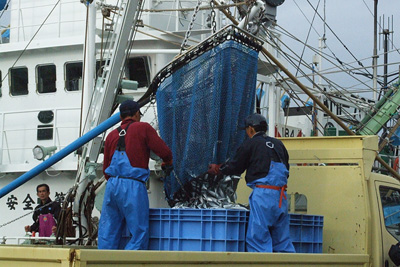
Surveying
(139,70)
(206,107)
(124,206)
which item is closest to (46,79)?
(139,70)

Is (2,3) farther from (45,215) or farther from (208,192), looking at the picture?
(208,192)

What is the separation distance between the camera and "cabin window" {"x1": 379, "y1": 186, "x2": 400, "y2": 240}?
6.89 metres

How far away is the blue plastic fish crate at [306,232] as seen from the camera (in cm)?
619

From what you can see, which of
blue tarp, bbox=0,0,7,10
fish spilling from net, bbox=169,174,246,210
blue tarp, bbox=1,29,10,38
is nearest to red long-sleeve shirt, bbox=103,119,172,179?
fish spilling from net, bbox=169,174,246,210

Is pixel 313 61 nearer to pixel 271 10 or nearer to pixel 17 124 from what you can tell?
pixel 17 124

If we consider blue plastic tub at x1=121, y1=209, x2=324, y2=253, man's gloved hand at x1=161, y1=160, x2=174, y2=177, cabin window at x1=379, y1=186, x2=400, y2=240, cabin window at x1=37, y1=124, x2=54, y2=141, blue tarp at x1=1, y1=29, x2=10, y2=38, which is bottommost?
blue plastic tub at x1=121, y1=209, x2=324, y2=253

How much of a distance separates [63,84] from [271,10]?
18.1ft

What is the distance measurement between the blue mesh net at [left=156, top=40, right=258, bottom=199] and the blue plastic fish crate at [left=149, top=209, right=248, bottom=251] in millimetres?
835

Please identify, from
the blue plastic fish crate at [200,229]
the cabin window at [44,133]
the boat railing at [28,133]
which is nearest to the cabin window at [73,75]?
the boat railing at [28,133]

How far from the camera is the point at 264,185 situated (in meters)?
5.85

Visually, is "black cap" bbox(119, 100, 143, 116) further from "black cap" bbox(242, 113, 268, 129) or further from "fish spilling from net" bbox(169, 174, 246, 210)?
"black cap" bbox(242, 113, 268, 129)

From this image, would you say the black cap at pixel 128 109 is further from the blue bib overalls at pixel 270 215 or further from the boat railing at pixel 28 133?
the boat railing at pixel 28 133

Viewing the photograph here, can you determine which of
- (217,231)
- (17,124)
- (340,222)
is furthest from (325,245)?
(17,124)

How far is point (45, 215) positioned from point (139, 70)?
3910 millimetres
